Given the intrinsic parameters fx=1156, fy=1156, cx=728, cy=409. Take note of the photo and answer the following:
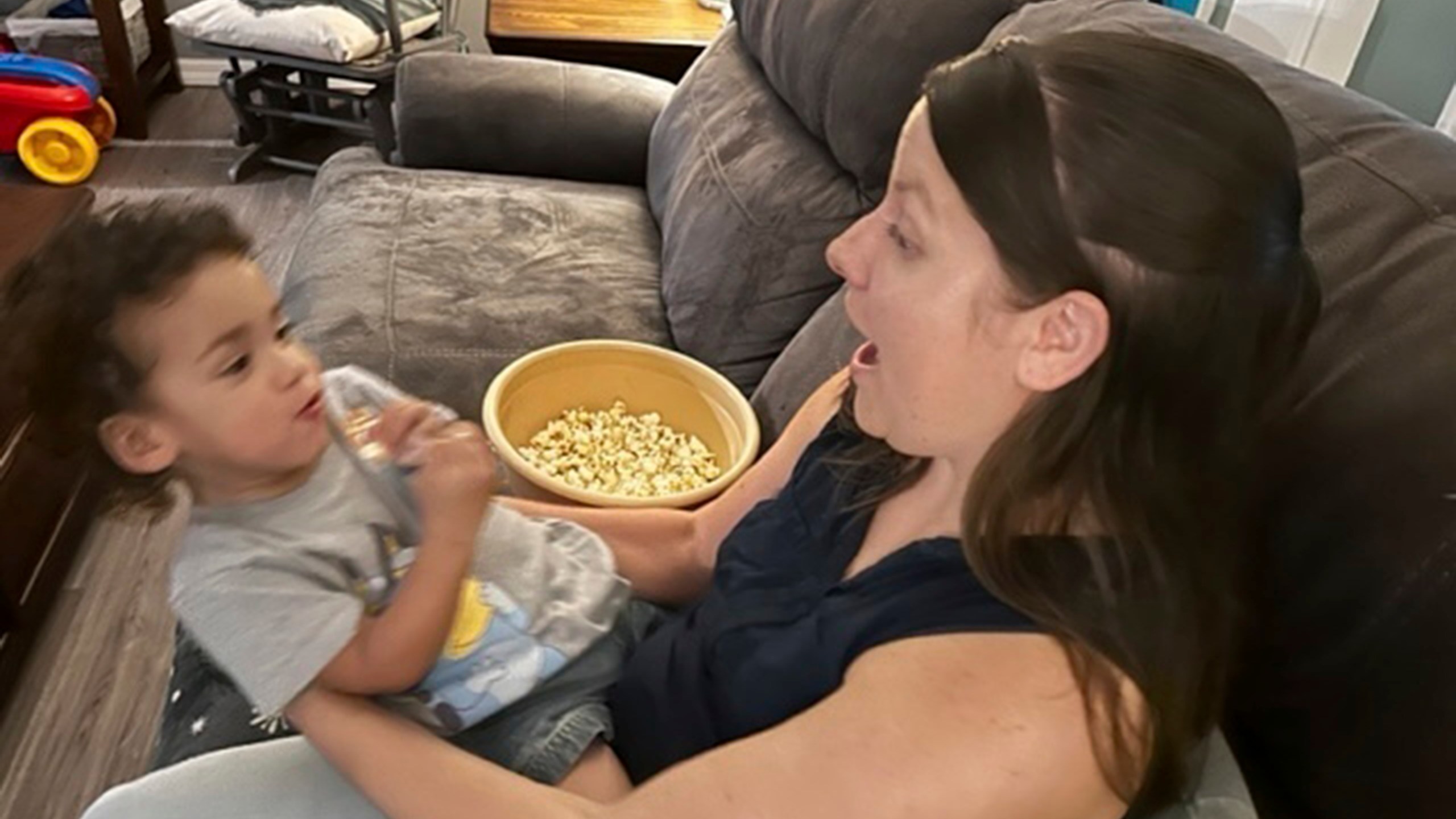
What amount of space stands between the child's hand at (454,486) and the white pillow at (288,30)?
2457 mm

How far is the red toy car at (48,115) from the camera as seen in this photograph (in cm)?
321

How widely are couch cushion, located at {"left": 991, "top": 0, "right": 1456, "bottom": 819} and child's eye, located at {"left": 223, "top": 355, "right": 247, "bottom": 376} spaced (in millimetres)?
801

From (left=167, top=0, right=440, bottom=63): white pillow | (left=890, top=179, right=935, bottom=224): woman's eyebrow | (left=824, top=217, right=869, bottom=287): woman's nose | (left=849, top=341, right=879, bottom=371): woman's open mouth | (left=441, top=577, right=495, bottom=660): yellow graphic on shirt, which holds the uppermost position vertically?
(left=890, top=179, right=935, bottom=224): woman's eyebrow

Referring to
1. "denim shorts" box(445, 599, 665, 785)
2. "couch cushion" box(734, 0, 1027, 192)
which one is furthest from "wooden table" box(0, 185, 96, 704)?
"couch cushion" box(734, 0, 1027, 192)

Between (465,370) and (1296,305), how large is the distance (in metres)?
1.31

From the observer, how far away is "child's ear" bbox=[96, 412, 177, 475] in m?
0.96

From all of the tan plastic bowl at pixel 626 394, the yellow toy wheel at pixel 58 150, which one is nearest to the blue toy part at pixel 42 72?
the yellow toy wheel at pixel 58 150

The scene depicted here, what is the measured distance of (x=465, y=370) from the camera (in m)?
1.80

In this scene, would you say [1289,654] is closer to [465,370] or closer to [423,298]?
[465,370]

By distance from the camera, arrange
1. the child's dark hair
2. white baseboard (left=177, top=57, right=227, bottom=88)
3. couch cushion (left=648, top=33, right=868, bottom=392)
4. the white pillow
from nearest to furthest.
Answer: the child's dark hair
couch cushion (left=648, top=33, right=868, bottom=392)
the white pillow
white baseboard (left=177, top=57, right=227, bottom=88)

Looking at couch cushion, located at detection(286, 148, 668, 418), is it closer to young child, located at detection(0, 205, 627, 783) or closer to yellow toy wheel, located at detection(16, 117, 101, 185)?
young child, located at detection(0, 205, 627, 783)

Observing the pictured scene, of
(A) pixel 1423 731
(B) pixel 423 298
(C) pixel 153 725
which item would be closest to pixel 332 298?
(B) pixel 423 298

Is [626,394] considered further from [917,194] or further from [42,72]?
[42,72]

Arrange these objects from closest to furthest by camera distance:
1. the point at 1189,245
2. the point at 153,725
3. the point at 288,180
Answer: the point at 1189,245 < the point at 153,725 < the point at 288,180
